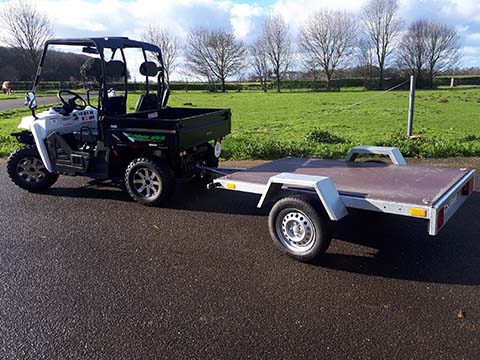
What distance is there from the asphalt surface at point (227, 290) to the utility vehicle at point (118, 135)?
29.7 inches

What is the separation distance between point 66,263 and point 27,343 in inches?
49.4

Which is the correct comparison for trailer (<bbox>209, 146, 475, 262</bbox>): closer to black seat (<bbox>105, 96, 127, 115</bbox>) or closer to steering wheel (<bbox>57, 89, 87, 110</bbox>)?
black seat (<bbox>105, 96, 127, 115</bbox>)

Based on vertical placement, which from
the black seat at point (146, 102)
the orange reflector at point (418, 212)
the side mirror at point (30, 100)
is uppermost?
the side mirror at point (30, 100)

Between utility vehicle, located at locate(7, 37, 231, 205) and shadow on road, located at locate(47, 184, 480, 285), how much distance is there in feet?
1.90

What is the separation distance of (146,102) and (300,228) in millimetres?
3880

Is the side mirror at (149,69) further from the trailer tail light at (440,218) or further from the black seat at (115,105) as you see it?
the trailer tail light at (440,218)

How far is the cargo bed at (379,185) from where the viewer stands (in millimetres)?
Result: 3521

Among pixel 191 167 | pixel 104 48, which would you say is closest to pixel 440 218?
pixel 191 167

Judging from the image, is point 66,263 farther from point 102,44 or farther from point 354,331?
point 102,44

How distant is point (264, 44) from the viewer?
69438 millimetres

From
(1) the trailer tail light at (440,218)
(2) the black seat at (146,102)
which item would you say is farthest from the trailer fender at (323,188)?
(2) the black seat at (146,102)

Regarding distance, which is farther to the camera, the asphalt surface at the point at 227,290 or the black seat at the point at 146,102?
the black seat at the point at 146,102

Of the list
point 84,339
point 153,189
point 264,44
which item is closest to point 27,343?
point 84,339

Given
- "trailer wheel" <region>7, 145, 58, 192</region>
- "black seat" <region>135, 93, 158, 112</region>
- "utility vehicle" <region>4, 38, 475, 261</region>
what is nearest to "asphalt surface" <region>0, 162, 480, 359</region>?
"utility vehicle" <region>4, 38, 475, 261</region>
